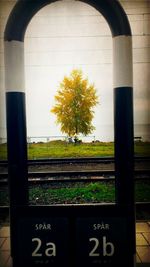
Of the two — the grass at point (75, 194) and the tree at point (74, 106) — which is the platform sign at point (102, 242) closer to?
the grass at point (75, 194)

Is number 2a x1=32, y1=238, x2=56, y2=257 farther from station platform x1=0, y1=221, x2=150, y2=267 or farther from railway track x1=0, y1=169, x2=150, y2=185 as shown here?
railway track x1=0, y1=169, x2=150, y2=185

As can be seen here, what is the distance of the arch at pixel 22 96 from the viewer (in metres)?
1.84

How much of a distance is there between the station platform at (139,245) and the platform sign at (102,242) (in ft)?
3.01

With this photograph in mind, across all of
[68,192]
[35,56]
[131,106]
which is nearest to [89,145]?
[68,192]

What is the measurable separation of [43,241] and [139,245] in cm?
170

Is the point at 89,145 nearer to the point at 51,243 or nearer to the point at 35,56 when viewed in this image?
the point at 35,56

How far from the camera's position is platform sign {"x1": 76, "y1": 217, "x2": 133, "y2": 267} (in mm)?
1773

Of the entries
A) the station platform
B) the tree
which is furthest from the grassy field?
the station platform

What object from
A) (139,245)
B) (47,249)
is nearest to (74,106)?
(139,245)

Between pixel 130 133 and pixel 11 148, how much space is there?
789mm

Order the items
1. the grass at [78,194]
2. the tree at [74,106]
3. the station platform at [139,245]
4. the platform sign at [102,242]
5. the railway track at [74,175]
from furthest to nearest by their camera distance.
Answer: the tree at [74,106], the railway track at [74,175], the grass at [78,194], the station platform at [139,245], the platform sign at [102,242]

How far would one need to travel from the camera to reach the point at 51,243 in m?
1.80

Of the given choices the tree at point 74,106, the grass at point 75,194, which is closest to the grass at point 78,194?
the grass at point 75,194

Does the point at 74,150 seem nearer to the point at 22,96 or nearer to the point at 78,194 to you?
the point at 78,194
